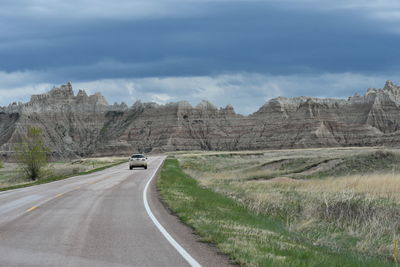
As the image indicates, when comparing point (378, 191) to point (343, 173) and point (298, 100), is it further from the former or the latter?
point (298, 100)

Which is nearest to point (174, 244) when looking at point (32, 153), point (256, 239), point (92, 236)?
point (256, 239)

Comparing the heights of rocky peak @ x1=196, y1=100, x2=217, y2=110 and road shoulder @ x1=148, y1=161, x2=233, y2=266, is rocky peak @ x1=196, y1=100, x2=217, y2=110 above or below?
above

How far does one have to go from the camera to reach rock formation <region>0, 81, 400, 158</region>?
524ft

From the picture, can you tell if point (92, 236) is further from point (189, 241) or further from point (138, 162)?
point (138, 162)

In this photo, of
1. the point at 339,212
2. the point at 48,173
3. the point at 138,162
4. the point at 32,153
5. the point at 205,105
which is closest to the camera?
the point at 339,212

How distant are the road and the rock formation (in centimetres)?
13931

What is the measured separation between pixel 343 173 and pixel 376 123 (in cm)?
13962

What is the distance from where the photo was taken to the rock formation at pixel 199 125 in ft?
524

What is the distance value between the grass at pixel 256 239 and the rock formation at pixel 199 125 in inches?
5436

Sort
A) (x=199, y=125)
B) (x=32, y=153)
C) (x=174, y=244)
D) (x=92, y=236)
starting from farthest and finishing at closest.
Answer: (x=199, y=125) → (x=32, y=153) → (x=92, y=236) → (x=174, y=244)

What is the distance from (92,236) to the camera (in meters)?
11.1

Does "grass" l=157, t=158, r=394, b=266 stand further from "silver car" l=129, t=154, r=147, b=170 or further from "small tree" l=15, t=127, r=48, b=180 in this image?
"small tree" l=15, t=127, r=48, b=180

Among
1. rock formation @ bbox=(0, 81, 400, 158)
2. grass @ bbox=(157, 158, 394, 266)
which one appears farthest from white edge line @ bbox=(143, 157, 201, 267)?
rock formation @ bbox=(0, 81, 400, 158)

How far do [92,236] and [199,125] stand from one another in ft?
540
